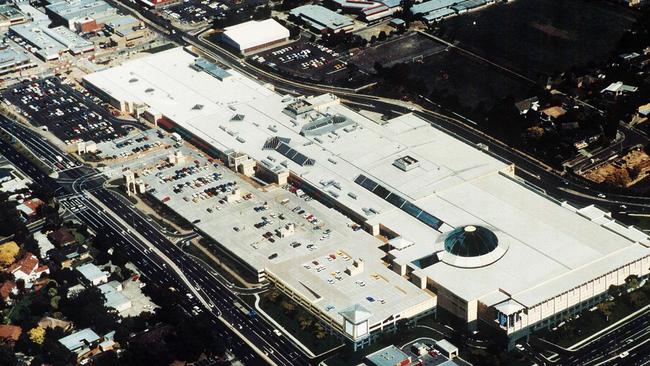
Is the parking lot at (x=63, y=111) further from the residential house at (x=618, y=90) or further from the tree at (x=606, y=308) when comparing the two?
the tree at (x=606, y=308)

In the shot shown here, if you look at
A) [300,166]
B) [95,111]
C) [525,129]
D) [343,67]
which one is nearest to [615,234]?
[525,129]

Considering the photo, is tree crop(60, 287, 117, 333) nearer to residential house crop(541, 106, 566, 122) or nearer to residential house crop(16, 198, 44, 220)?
residential house crop(16, 198, 44, 220)

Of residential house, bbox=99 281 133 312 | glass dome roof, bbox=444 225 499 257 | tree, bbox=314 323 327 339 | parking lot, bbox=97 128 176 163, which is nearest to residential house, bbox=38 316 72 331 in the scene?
residential house, bbox=99 281 133 312

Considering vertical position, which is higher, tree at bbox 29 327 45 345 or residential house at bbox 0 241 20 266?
A: residential house at bbox 0 241 20 266

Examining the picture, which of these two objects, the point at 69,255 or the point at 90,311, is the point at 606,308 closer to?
the point at 90,311

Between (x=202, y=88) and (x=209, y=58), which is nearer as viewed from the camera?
(x=202, y=88)

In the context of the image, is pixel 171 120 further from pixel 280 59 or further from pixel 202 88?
pixel 280 59

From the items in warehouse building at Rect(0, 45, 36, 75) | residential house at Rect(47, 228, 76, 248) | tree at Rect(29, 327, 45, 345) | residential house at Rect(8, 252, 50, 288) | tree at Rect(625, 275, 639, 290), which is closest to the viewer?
tree at Rect(29, 327, 45, 345)
